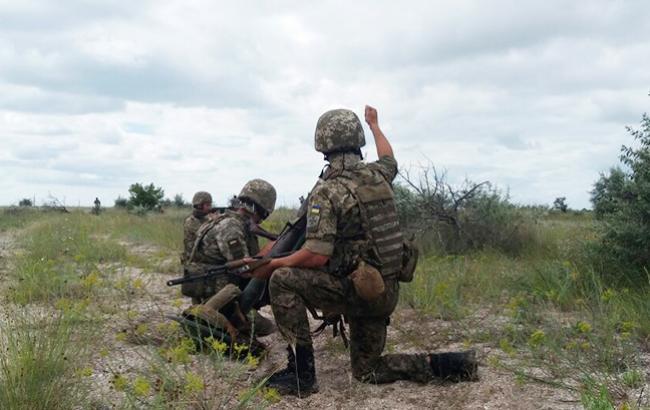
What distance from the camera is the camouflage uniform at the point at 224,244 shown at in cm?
504

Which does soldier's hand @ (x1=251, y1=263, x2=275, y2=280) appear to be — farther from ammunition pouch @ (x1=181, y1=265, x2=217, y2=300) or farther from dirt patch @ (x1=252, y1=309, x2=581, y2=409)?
ammunition pouch @ (x1=181, y1=265, x2=217, y2=300)

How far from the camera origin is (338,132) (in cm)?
433

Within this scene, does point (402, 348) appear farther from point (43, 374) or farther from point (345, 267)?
point (43, 374)

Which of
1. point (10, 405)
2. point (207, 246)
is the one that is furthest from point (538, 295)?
point (10, 405)

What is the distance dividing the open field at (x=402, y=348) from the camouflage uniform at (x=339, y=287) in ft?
0.50

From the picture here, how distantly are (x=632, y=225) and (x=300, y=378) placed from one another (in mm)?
3847

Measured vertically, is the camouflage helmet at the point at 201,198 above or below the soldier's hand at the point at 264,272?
above

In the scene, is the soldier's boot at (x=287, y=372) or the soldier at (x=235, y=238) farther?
the soldier at (x=235, y=238)

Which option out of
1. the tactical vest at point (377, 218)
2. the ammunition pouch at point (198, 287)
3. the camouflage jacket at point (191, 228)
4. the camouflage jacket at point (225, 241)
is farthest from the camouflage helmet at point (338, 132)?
the camouflage jacket at point (191, 228)

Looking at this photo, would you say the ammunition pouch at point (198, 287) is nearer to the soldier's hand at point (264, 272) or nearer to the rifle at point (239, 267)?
the rifle at point (239, 267)

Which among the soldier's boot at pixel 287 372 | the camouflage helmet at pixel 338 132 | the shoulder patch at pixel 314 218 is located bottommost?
the soldier's boot at pixel 287 372

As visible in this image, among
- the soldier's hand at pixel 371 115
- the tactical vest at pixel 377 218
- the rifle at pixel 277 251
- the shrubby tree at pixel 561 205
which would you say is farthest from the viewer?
the shrubby tree at pixel 561 205

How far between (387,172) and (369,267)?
809 mm

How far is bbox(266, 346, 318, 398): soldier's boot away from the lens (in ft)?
13.6
